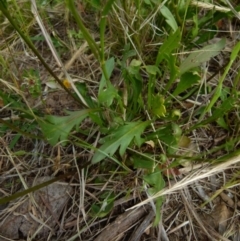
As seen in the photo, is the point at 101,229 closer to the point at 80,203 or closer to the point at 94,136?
the point at 80,203

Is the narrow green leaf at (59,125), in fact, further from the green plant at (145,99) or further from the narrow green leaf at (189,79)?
the narrow green leaf at (189,79)

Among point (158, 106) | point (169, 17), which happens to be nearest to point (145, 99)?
point (158, 106)

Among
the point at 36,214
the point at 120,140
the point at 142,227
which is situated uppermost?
the point at 120,140

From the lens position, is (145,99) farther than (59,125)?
Yes

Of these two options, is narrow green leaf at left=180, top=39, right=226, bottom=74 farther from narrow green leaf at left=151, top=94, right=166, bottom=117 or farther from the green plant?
narrow green leaf at left=151, top=94, right=166, bottom=117

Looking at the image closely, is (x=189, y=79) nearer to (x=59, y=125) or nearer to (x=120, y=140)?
(x=120, y=140)

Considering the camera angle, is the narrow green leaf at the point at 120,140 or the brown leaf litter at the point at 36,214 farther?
the brown leaf litter at the point at 36,214

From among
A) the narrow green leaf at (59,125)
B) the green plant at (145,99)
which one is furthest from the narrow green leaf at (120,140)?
the narrow green leaf at (59,125)
